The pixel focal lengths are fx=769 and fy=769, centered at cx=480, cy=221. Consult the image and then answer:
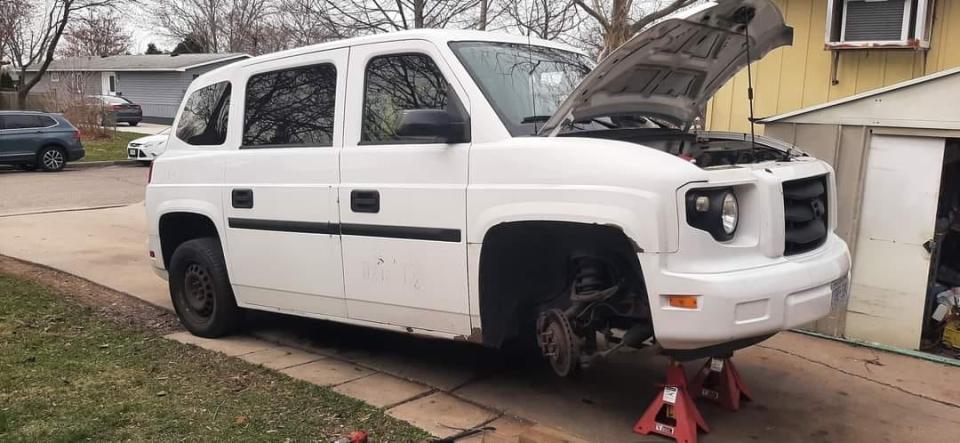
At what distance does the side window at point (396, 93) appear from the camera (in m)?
4.25

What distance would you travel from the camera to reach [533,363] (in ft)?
17.1

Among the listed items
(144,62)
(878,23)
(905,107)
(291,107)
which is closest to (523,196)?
(291,107)

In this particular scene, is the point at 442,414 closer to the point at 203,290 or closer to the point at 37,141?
the point at 203,290

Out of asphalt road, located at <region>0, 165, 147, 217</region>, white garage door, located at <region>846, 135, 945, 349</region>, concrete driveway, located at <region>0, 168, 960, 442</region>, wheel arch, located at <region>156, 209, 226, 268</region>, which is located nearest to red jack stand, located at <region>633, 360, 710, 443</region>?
concrete driveway, located at <region>0, 168, 960, 442</region>

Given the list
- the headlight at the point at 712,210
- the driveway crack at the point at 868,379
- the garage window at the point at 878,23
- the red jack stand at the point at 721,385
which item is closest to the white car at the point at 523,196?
the headlight at the point at 712,210

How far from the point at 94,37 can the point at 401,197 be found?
1558 inches

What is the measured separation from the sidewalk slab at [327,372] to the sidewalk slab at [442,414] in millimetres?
603

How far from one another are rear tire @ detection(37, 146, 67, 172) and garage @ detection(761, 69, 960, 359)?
17.3m

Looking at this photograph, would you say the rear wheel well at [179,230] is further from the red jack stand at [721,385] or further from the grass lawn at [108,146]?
the grass lawn at [108,146]

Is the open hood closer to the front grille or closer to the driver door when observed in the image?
the driver door

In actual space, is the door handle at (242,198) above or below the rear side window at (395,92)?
below

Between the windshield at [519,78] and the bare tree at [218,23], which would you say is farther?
the bare tree at [218,23]

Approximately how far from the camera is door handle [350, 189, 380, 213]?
4.32 meters

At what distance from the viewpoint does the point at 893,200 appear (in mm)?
5785
